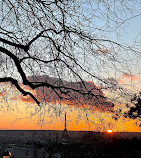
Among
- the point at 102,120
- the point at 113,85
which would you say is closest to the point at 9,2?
A: the point at 113,85

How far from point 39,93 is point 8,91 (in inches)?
33.1

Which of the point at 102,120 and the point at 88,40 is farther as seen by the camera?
the point at 102,120

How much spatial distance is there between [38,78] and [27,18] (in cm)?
186

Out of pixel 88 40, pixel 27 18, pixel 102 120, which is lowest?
pixel 102 120

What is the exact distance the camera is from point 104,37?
4.54 m

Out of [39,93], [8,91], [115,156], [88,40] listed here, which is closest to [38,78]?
[39,93]

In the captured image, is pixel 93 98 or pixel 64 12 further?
pixel 93 98

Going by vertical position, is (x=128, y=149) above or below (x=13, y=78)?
below

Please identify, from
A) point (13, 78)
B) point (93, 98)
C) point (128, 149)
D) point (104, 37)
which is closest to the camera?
point (104, 37)

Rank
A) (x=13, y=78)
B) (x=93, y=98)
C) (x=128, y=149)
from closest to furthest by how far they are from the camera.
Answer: (x=93, y=98) < (x=13, y=78) < (x=128, y=149)

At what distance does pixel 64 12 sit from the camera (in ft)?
13.6

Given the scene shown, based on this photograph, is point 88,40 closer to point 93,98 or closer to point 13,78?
point 93,98

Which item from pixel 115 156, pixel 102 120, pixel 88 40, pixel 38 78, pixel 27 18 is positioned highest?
pixel 27 18

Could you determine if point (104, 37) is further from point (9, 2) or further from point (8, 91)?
point (8, 91)
